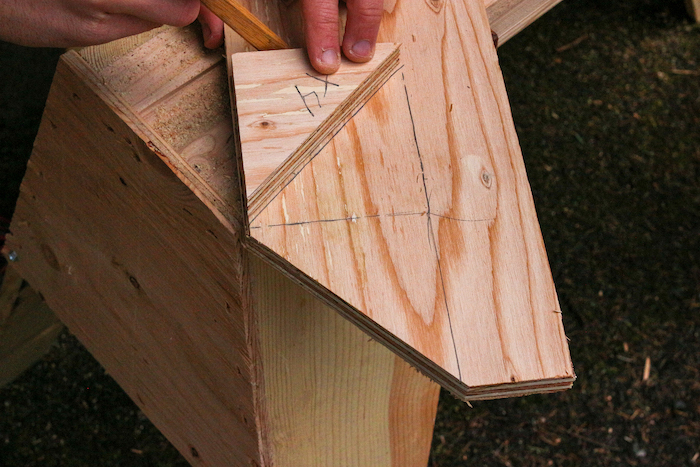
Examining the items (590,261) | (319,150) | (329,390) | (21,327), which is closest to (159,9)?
(319,150)

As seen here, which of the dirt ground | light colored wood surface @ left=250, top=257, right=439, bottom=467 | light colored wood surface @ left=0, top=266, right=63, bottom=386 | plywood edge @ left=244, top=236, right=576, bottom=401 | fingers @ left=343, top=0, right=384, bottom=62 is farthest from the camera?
the dirt ground

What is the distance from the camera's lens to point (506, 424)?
2.60m

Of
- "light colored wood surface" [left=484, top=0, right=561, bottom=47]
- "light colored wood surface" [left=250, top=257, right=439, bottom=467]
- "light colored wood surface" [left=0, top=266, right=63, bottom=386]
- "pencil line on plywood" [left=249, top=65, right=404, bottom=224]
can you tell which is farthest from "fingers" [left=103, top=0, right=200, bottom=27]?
"light colored wood surface" [left=0, top=266, right=63, bottom=386]

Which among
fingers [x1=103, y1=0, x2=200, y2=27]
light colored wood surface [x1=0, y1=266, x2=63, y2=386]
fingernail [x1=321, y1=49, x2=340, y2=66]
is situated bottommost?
light colored wood surface [x1=0, y1=266, x2=63, y2=386]

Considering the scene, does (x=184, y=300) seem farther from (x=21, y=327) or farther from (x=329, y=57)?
(x=21, y=327)

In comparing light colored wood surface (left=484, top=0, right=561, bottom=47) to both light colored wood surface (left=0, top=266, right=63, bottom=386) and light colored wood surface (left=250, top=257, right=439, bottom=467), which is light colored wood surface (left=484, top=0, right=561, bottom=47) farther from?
light colored wood surface (left=0, top=266, right=63, bottom=386)

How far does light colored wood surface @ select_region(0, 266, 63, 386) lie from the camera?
2175 mm

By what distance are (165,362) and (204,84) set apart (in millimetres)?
691

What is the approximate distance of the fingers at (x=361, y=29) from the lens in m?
1.21

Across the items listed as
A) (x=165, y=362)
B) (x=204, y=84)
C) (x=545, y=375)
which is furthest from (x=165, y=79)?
(x=545, y=375)

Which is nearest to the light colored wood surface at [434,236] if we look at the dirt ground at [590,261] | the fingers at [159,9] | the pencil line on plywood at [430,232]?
the pencil line on plywood at [430,232]

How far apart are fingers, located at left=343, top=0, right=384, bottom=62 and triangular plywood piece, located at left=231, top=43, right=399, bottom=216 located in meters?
0.02

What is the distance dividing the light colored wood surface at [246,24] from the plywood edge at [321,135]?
0.19 m

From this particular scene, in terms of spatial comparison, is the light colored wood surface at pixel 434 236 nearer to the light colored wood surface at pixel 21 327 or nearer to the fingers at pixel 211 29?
the fingers at pixel 211 29
